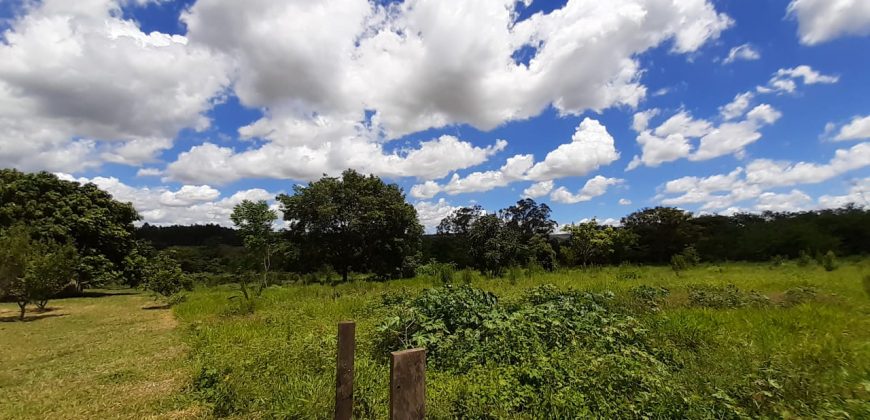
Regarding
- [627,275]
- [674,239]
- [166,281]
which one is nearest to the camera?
[166,281]

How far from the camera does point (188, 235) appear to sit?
289 ft

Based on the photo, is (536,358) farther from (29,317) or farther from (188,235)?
(188,235)

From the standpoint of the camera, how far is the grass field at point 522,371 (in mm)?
4711

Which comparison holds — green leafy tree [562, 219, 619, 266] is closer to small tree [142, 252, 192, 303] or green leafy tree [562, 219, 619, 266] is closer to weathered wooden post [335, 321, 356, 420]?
small tree [142, 252, 192, 303]

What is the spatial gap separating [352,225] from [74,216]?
663 inches

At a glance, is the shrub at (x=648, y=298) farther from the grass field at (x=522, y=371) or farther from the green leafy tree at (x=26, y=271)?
the green leafy tree at (x=26, y=271)

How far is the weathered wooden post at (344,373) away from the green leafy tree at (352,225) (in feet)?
84.5

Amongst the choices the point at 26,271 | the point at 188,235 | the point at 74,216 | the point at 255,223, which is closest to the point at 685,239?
A: the point at 255,223

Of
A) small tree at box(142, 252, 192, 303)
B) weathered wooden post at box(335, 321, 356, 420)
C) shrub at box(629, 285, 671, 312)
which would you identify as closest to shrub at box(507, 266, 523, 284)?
shrub at box(629, 285, 671, 312)

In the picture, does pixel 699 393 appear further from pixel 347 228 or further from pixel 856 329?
pixel 347 228

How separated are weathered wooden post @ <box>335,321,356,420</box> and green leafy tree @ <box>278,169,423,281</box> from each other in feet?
84.5

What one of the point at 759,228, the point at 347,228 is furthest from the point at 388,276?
the point at 759,228

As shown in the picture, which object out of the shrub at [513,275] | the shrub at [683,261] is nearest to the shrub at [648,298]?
the shrub at [513,275]

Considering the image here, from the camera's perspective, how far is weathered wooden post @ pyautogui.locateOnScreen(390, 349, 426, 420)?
268 cm
